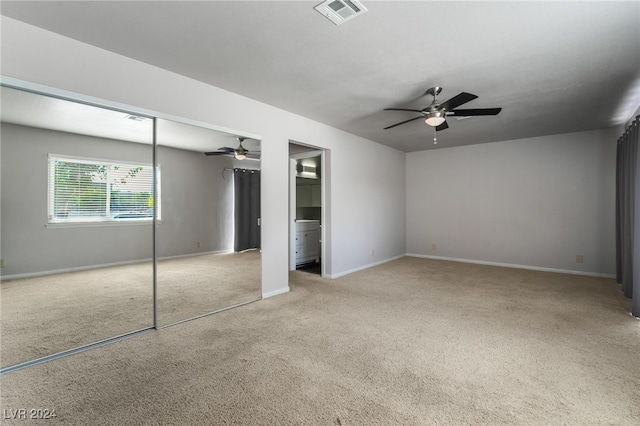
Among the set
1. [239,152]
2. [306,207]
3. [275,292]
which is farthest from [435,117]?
[306,207]

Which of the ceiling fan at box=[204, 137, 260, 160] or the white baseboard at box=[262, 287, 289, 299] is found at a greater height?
the ceiling fan at box=[204, 137, 260, 160]

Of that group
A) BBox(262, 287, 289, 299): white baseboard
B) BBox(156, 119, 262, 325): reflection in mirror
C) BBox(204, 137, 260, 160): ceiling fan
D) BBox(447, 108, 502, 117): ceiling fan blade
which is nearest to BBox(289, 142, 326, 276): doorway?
BBox(262, 287, 289, 299): white baseboard

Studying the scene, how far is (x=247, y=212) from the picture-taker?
3.79 metres

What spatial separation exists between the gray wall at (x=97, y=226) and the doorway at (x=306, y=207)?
1.76 m

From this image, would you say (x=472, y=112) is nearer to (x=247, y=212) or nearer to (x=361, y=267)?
(x=247, y=212)

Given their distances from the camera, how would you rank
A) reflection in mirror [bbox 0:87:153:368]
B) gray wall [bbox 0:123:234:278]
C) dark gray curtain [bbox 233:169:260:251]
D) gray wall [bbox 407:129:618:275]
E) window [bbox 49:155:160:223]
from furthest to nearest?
gray wall [bbox 407:129:618:275] → dark gray curtain [bbox 233:169:260:251] → window [bbox 49:155:160:223] → gray wall [bbox 0:123:234:278] → reflection in mirror [bbox 0:87:153:368]

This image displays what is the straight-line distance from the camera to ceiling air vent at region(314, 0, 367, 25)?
6.22ft

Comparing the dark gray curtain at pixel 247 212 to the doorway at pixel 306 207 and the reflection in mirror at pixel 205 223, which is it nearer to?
the reflection in mirror at pixel 205 223

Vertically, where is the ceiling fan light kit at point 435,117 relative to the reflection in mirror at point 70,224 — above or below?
above

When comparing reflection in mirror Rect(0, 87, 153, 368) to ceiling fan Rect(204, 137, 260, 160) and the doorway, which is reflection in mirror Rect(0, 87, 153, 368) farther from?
the doorway

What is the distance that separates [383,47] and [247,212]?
2424 mm

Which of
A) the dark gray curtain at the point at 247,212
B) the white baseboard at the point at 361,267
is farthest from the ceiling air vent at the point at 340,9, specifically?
the white baseboard at the point at 361,267

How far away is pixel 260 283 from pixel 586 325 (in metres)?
3.55

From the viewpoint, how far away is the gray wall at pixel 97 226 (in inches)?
106
